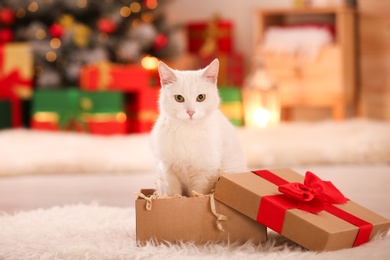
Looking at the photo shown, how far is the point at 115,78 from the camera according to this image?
3348 mm

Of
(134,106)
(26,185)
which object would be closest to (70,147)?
(26,185)

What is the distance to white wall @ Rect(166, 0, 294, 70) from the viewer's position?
13.2ft

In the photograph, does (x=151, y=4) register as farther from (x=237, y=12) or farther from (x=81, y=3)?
(x=237, y=12)

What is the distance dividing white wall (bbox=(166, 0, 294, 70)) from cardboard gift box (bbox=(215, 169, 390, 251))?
2.82 metres

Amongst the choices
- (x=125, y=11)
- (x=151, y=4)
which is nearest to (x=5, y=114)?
(x=125, y=11)

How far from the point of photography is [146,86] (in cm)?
335

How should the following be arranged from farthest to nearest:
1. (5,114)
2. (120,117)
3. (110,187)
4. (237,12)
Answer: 1. (237,12)
2. (5,114)
3. (120,117)
4. (110,187)

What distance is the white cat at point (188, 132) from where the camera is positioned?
1.28 meters

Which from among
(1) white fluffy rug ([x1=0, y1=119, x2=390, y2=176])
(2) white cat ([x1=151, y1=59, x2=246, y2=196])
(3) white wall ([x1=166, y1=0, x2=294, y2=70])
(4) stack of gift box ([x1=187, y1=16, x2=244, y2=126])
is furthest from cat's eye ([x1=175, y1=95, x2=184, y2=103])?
(3) white wall ([x1=166, y1=0, x2=294, y2=70])

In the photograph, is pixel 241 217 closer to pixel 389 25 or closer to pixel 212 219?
pixel 212 219

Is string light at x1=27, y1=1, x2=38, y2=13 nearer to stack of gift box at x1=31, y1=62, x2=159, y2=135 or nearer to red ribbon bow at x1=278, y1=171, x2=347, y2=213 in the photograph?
stack of gift box at x1=31, y1=62, x2=159, y2=135

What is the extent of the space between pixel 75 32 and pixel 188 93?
2.31 meters

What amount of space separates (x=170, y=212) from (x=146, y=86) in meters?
2.18

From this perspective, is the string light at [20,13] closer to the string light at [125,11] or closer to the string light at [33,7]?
the string light at [33,7]
